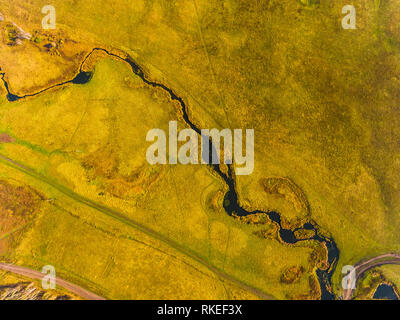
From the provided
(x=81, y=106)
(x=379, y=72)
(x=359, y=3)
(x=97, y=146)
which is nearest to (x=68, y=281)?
(x=97, y=146)

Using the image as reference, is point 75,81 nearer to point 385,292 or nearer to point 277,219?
point 277,219

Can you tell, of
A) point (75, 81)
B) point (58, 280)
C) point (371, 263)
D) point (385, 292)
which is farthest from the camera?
point (75, 81)

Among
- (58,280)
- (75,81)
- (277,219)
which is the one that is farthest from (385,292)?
(75,81)

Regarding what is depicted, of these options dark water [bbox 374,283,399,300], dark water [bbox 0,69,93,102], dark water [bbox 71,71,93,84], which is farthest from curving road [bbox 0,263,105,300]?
dark water [bbox 374,283,399,300]

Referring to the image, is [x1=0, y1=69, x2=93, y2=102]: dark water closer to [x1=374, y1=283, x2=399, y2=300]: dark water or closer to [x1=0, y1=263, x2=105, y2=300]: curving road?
[x1=0, y1=263, x2=105, y2=300]: curving road

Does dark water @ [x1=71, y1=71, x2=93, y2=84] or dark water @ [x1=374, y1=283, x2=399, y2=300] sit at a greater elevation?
dark water @ [x1=71, y1=71, x2=93, y2=84]
